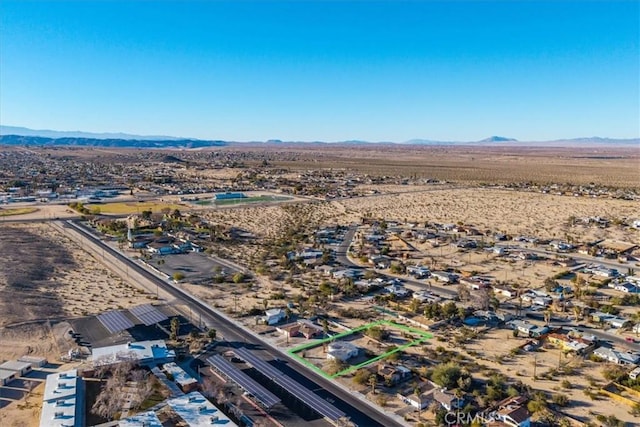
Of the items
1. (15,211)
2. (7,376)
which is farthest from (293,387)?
(15,211)

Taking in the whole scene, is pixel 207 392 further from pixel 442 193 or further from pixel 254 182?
pixel 254 182

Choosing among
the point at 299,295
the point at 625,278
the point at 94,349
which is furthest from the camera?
the point at 625,278

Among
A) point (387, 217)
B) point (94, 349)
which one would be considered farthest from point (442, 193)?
point (94, 349)

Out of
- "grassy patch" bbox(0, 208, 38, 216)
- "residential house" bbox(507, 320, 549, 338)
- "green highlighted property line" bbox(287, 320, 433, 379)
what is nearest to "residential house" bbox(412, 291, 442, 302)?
"green highlighted property line" bbox(287, 320, 433, 379)

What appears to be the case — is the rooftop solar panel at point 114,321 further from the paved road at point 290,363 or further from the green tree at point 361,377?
the green tree at point 361,377

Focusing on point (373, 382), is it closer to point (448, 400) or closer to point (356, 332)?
point (448, 400)

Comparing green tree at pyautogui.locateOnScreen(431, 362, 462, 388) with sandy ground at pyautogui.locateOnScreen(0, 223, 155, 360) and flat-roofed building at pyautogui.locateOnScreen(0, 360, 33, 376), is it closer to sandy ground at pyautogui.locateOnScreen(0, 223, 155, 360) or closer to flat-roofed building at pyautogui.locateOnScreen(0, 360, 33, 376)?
sandy ground at pyautogui.locateOnScreen(0, 223, 155, 360)

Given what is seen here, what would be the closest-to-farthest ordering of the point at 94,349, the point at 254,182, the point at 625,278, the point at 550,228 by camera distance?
the point at 94,349
the point at 625,278
the point at 550,228
the point at 254,182
